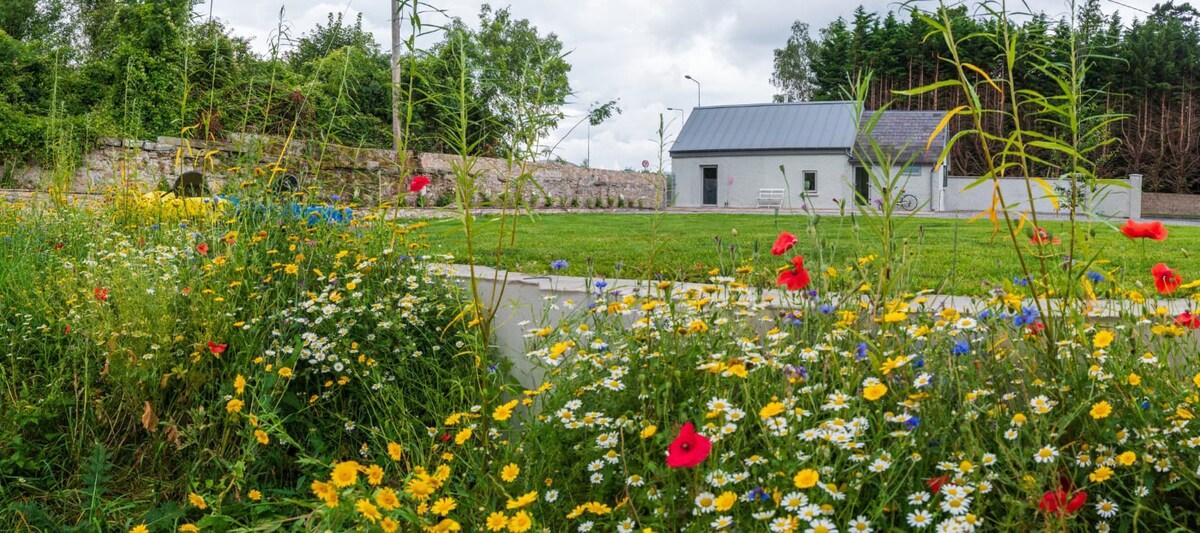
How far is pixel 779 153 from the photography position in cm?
2494

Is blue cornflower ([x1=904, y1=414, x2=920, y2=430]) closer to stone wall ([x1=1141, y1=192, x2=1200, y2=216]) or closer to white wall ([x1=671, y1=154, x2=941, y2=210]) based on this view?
white wall ([x1=671, y1=154, x2=941, y2=210])

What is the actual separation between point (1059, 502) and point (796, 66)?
39073mm

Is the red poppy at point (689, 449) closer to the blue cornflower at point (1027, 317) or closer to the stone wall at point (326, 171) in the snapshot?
the stone wall at point (326, 171)

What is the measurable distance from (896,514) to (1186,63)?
37.1 metres

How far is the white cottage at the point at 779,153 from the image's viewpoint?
24.2 meters

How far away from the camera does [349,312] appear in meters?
2.81

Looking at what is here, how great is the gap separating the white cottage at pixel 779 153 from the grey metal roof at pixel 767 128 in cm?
3

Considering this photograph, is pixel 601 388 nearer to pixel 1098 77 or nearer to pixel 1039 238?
pixel 1039 238

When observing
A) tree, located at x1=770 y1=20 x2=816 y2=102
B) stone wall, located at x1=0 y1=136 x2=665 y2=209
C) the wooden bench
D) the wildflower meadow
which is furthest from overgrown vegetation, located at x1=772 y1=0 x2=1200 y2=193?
the wildflower meadow

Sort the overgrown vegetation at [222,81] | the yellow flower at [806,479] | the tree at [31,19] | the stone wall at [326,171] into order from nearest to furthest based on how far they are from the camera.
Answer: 1. the yellow flower at [806,479]
2. the overgrown vegetation at [222,81]
3. the stone wall at [326,171]
4. the tree at [31,19]

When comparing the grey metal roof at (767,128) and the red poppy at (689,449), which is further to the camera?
the grey metal roof at (767,128)

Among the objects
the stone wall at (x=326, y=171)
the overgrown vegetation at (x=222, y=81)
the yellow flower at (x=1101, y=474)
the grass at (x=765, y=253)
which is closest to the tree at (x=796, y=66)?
the overgrown vegetation at (x=222, y=81)

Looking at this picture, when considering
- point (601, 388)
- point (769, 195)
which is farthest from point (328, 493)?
point (769, 195)

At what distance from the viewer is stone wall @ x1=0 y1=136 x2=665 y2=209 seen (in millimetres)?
3771
